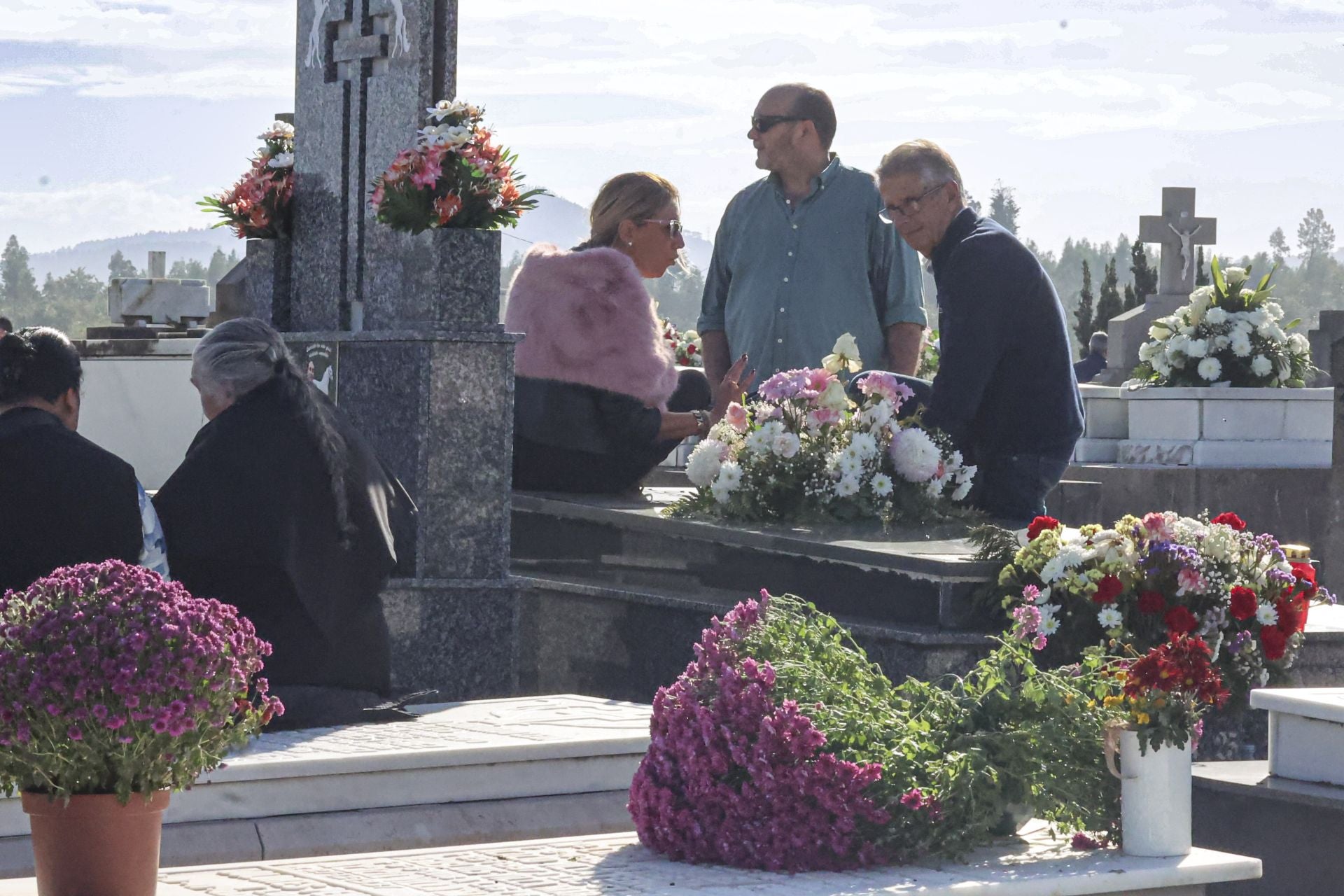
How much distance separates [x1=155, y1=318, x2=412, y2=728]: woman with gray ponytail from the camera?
19.9ft

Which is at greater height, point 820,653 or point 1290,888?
point 820,653

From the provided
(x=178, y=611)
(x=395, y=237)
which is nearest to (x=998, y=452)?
(x=395, y=237)

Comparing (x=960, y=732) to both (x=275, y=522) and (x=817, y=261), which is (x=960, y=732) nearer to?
(x=275, y=522)

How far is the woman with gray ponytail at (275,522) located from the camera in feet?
19.9

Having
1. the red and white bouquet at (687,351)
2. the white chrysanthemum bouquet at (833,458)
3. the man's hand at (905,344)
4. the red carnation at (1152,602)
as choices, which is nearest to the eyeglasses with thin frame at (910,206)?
the white chrysanthemum bouquet at (833,458)

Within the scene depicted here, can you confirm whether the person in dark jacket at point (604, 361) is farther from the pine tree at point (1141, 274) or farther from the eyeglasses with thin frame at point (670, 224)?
the pine tree at point (1141, 274)

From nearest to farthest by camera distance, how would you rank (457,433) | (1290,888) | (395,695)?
(1290,888) → (395,695) → (457,433)

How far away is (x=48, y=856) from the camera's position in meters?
4.04

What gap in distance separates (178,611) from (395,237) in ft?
13.2

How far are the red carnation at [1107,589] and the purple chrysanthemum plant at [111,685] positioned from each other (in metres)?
2.93

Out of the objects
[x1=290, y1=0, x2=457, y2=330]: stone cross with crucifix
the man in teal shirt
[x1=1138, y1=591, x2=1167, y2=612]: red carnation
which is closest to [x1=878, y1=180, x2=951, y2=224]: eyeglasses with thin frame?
the man in teal shirt

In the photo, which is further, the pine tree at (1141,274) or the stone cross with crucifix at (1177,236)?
the pine tree at (1141,274)

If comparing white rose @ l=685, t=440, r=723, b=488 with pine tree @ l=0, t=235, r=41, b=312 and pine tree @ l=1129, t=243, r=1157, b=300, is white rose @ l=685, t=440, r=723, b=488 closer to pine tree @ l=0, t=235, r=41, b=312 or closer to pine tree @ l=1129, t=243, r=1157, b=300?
pine tree @ l=1129, t=243, r=1157, b=300

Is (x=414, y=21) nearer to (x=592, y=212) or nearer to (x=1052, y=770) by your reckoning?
(x=592, y=212)
